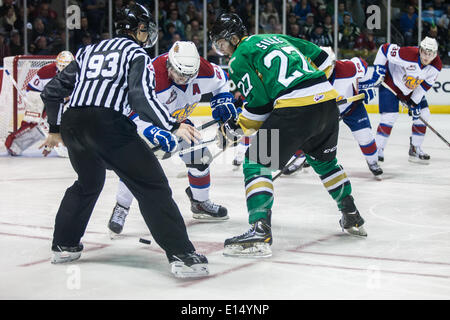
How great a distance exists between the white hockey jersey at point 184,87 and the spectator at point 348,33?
25.3 feet

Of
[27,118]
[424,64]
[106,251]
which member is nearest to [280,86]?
[106,251]

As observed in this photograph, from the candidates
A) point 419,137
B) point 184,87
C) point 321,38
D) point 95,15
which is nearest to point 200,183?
point 184,87

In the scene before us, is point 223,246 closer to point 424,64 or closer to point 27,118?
point 424,64

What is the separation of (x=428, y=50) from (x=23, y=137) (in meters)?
3.77

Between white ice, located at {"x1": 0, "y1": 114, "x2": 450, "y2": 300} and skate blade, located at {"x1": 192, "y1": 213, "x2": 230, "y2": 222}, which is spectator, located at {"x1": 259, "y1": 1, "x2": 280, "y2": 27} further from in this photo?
skate blade, located at {"x1": 192, "y1": 213, "x2": 230, "y2": 222}

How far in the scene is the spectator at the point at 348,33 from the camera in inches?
461

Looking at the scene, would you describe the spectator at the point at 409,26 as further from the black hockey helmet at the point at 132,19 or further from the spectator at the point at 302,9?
the black hockey helmet at the point at 132,19

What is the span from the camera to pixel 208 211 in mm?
4328

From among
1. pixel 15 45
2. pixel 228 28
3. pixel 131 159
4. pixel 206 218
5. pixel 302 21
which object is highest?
pixel 228 28

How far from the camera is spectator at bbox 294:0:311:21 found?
12.0 meters

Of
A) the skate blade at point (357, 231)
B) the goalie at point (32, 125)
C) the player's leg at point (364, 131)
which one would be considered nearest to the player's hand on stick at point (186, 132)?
the skate blade at point (357, 231)

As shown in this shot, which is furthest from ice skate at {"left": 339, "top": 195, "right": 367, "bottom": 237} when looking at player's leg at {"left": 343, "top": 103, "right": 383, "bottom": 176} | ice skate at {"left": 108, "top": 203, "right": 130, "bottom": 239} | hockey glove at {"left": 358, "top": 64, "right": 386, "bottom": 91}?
hockey glove at {"left": 358, "top": 64, "right": 386, "bottom": 91}

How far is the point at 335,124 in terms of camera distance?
3.57 m

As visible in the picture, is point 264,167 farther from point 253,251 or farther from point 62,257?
point 62,257
